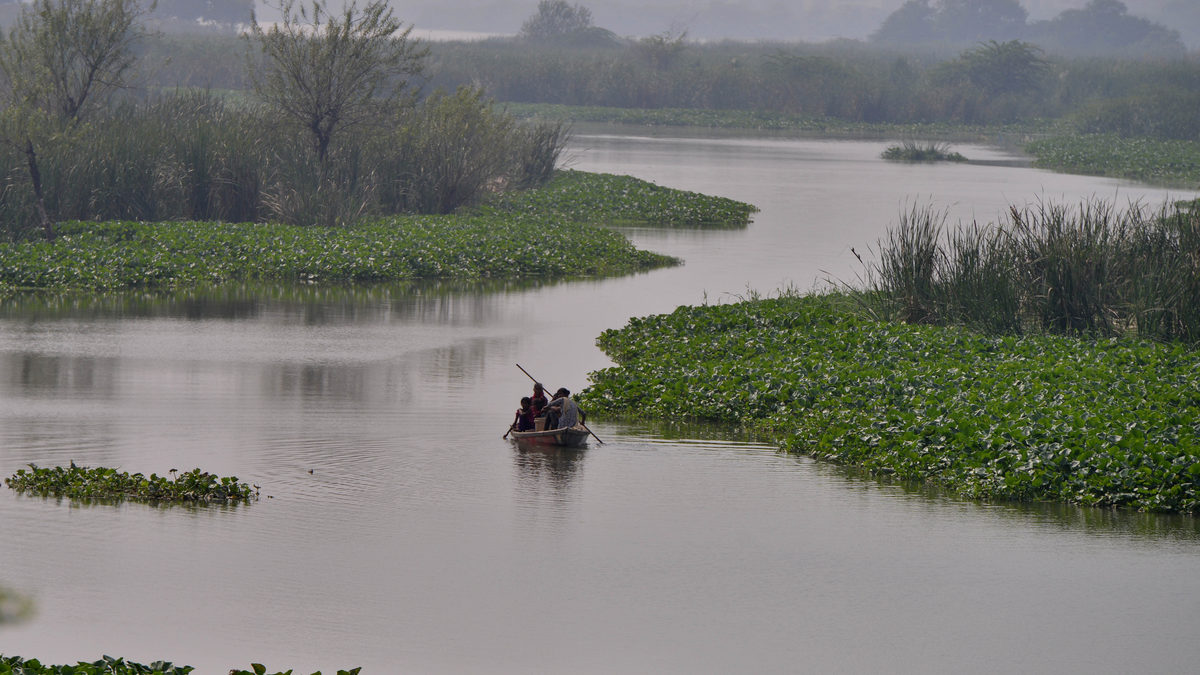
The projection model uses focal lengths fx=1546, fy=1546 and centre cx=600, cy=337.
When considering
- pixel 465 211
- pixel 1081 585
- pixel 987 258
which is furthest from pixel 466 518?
pixel 465 211

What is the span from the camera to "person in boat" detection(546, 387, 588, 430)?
55.8 feet

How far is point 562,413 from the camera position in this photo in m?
17.1

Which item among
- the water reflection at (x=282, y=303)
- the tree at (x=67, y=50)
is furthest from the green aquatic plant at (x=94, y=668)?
the tree at (x=67, y=50)

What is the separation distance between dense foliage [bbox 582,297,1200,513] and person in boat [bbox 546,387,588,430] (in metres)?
1.93

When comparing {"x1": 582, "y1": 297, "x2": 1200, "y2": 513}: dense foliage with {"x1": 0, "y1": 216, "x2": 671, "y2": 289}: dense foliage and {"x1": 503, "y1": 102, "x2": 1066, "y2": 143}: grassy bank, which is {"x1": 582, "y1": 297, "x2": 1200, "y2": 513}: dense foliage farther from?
{"x1": 503, "y1": 102, "x2": 1066, "y2": 143}: grassy bank

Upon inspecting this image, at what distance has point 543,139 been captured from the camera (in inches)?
1873

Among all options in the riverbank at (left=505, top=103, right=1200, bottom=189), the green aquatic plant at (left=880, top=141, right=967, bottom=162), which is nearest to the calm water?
the green aquatic plant at (left=880, top=141, right=967, bottom=162)

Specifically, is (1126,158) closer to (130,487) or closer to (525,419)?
(525,419)

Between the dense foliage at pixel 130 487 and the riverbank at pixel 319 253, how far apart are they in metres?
14.1

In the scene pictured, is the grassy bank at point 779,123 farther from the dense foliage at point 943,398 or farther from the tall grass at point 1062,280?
the dense foliage at point 943,398

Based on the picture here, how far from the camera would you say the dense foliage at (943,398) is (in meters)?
15.1

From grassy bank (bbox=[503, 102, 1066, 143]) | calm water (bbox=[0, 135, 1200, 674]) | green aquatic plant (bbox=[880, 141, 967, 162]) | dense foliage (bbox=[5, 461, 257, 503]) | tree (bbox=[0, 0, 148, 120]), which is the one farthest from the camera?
grassy bank (bbox=[503, 102, 1066, 143])

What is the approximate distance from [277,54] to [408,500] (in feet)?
87.0

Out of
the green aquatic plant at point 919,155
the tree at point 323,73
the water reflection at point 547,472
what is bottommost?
the water reflection at point 547,472
